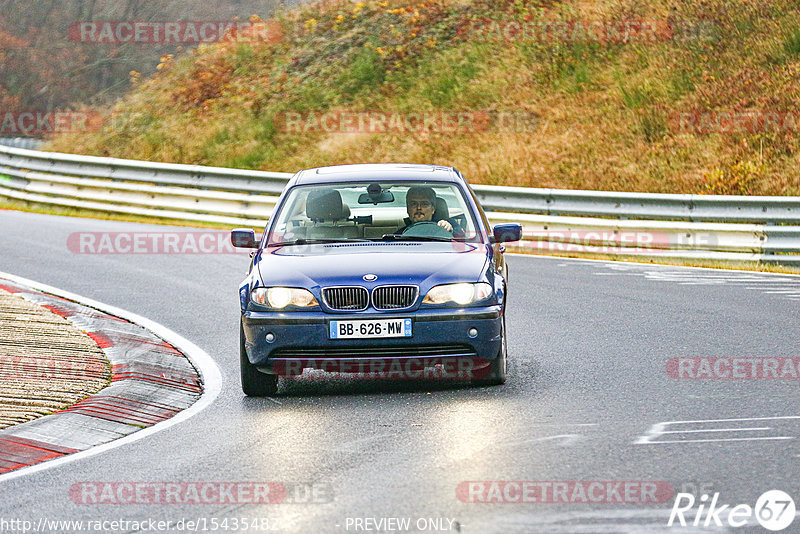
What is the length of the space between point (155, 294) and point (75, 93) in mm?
31003

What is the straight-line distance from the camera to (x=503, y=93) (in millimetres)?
29641

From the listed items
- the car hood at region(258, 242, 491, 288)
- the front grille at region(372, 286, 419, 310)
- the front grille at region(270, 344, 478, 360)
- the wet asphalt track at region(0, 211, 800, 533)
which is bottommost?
the wet asphalt track at region(0, 211, 800, 533)

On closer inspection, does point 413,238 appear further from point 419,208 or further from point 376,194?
point 376,194

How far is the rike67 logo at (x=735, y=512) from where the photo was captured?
532 centimetres

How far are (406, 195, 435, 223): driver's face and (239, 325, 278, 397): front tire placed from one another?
66.6 inches

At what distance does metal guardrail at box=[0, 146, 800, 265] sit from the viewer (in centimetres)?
1691

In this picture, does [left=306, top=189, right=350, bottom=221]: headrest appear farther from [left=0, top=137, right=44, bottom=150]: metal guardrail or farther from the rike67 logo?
[left=0, top=137, right=44, bottom=150]: metal guardrail

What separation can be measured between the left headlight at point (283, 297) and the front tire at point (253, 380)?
1.03ft

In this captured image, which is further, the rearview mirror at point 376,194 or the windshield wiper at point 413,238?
the rearview mirror at point 376,194

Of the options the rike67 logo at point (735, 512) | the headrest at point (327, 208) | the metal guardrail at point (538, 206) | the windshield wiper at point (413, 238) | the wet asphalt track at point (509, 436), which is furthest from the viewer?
the metal guardrail at point (538, 206)

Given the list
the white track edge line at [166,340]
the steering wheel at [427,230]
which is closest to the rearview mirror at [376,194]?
the steering wheel at [427,230]

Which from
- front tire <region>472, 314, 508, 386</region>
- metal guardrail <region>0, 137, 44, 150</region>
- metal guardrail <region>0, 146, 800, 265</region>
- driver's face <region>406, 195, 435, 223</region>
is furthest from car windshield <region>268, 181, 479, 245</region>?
metal guardrail <region>0, 137, 44, 150</region>

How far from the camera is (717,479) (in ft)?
19.9

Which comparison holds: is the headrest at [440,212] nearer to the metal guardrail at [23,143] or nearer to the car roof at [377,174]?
the car roof at [377,174]
